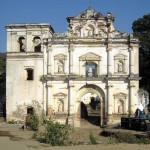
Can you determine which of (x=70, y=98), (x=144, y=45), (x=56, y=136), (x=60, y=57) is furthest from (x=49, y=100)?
(x=144, y=45)

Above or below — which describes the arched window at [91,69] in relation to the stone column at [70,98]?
above

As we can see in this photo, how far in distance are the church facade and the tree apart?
8835 millimetres

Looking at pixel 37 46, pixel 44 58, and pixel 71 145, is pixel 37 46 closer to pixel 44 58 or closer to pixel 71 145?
pixel 44 58

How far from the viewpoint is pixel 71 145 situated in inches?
766

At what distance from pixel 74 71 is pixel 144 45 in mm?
11395

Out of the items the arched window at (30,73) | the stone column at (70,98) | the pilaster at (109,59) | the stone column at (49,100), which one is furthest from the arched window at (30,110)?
the pilaster at (109,59)

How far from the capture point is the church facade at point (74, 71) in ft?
108

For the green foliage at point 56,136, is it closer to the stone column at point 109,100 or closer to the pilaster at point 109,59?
the stone column at point 109,100

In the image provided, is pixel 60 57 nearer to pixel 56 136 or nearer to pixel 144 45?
pixel 144 45

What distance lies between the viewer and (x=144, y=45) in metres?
41.3

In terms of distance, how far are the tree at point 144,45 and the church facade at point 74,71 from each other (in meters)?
8.84

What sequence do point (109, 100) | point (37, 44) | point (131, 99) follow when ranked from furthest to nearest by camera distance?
point (37, 44)
point (109, 100)
point (131, 99)

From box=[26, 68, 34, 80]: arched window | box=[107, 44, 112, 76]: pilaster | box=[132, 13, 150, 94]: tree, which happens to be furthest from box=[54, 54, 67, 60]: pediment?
box=[132, 13, 150, 94]: tree

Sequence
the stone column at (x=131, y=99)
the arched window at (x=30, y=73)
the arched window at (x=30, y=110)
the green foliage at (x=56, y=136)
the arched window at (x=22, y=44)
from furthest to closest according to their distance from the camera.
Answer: the arched window at (x=22, y=44)
the arched window at (x=30, y=73)
the arched window at (x=30, y=110)
the stone column at (x=131, y=99)
the green foliage at (x=56, y=136)
